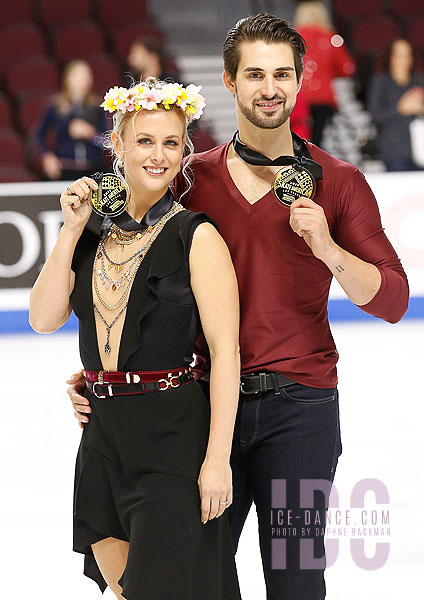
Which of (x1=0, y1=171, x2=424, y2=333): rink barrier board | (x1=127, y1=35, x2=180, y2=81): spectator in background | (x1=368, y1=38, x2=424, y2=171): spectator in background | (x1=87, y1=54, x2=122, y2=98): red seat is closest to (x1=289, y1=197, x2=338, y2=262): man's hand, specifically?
(x1=0, y1=171, x2=424, y2=333): rink barrier board

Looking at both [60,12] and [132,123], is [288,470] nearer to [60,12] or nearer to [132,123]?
[132,123]

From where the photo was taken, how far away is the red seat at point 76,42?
10.9m

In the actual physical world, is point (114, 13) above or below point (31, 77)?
above

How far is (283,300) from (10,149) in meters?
7.48

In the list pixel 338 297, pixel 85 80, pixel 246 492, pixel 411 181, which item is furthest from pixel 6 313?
pixel 246 492

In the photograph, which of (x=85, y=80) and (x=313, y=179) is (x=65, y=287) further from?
(x=85, y=80)

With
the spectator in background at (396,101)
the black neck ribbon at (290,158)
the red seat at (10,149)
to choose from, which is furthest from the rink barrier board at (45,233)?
the black neck ribbon at (290,158)

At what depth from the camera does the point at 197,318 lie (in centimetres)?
260

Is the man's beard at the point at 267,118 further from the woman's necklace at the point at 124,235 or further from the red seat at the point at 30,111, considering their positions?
the red seat at the point at 30,111

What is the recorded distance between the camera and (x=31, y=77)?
410 inches

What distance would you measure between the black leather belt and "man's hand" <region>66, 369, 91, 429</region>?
44 cm

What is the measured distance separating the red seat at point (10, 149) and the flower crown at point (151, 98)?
7276mm

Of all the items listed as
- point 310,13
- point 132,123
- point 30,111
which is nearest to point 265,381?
point 132,123

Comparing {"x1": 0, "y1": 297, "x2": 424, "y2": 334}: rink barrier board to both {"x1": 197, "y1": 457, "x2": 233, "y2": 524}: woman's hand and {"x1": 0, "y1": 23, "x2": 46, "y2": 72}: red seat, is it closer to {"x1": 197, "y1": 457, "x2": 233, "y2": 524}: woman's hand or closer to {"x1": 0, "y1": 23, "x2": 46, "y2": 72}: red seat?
{"x1": 0, "y1": 23, "x2": 46, "y2": 72}: red seat
